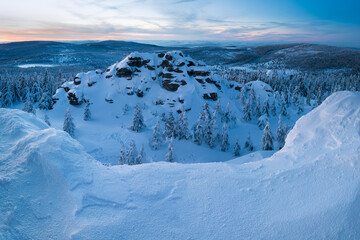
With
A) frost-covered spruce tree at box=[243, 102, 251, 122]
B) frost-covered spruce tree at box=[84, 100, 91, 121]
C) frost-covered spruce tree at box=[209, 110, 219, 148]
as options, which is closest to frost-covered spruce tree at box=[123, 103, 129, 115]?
frost-covered spruce tree at box=[84, 100, 91, 121]

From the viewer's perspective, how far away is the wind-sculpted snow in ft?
15.8

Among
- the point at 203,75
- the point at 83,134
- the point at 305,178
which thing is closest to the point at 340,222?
the point at 305,178

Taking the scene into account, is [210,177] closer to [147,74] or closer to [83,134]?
[83,134]

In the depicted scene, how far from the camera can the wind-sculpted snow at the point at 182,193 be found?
4.82 metres

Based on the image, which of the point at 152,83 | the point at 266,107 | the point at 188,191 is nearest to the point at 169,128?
the point at 152,83

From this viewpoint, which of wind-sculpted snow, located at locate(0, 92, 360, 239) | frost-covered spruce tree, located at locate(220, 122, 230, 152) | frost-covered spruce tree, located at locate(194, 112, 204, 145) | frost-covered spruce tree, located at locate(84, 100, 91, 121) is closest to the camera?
wind-sculpted snow, located at locate(0, 92, 360, 239)

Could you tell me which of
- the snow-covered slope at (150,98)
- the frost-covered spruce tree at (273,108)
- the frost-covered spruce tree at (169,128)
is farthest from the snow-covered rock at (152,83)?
the frost-covered spruce tree at (273,108)

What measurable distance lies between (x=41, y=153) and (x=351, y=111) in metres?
11.1

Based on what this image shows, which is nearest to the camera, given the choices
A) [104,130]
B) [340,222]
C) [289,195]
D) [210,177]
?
[340,222]

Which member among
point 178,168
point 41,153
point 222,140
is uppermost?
point 41,153

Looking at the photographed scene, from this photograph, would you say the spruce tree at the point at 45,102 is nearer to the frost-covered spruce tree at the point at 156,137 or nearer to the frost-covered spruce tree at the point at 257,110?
the frost-covered spruce tree at the point at 156,137

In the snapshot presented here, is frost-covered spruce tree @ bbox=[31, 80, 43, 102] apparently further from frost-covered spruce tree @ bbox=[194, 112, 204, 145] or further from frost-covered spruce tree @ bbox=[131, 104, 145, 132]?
frost-covered spruce tree @ bbox=[194, 112, 204, 145]

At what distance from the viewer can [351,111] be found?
25.4ft

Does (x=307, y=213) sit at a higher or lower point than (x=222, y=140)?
higher
